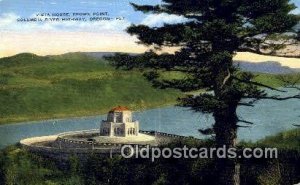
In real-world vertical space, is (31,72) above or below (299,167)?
above

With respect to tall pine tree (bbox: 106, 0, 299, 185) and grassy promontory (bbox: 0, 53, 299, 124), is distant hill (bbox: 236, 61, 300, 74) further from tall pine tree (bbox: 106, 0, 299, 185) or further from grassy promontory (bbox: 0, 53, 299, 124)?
grassy promontory (bbox: 0, 53, 299, 124)

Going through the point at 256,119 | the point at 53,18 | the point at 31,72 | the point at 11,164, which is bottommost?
the point at 11,164

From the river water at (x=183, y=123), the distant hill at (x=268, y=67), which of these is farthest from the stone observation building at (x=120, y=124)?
the distant hill at (x=268, y=67)

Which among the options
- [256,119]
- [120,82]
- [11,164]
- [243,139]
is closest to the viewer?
[243,139]

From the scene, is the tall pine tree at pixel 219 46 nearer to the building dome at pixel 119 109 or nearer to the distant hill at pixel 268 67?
the distant hill at pixel 268 67

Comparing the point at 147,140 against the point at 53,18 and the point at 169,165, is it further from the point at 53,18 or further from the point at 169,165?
the point at 53,18

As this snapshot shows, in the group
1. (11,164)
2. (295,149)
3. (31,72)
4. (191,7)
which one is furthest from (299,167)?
(31,72)

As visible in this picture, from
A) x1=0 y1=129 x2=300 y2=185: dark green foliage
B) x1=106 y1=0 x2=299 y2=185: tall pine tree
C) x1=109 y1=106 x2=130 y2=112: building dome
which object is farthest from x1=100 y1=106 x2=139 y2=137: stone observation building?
x1=106 y1=0 x2=299 y2=185: tall pine tree
